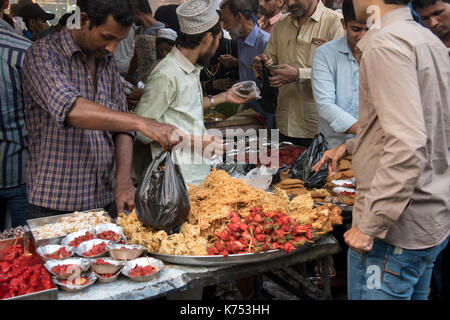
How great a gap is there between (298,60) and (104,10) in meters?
2.71

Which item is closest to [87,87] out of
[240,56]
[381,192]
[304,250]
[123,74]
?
[304,250]

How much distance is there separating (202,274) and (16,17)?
729 centimetres

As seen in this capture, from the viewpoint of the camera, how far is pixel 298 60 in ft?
15.0

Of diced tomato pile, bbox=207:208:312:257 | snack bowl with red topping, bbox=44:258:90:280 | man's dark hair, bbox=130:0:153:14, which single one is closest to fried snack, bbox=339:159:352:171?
diced tomato pile, bbox=207:208:312:257

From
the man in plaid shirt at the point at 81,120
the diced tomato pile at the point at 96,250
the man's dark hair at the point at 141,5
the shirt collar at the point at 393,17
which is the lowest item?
the diced tomato pile at the point at 96,250

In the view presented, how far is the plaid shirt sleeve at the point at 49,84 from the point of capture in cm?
215

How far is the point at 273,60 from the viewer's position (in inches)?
196

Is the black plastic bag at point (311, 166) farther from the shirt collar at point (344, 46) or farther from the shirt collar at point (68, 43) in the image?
the shirt collar at point (68, 43)

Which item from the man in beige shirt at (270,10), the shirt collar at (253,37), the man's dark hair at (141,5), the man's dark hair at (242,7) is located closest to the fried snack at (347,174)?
the shirt collar at (253,37)

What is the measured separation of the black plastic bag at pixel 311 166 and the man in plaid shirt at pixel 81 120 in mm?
1331

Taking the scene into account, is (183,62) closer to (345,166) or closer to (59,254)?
(345,166)

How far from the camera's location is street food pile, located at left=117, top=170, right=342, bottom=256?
213 cm

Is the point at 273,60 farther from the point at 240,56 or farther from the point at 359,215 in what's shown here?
the point at 359,215

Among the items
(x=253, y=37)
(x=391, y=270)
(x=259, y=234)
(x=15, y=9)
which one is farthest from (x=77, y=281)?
(x=15, y=9)
